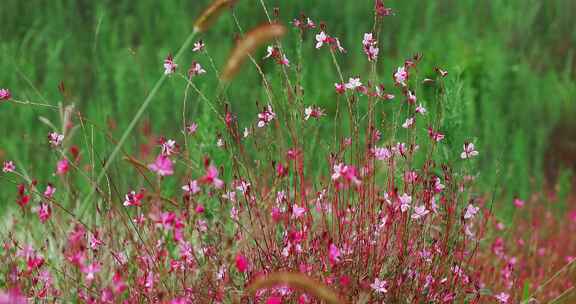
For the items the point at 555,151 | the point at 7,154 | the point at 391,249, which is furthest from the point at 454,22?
the point at 391,249

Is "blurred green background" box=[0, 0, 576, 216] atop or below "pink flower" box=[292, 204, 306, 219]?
atop

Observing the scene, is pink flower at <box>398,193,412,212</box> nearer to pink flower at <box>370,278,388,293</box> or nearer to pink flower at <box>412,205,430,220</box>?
pink flower at <box>412,205,430,220</box>

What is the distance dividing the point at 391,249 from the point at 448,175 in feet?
1.18

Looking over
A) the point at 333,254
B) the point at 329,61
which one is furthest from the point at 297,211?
the point at 329,61

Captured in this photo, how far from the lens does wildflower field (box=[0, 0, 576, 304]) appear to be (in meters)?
2.40

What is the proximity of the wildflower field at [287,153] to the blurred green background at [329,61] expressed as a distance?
0.08 ft

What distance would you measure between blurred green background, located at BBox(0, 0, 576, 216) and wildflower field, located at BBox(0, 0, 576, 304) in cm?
2

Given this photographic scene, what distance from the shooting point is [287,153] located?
2.85 meters

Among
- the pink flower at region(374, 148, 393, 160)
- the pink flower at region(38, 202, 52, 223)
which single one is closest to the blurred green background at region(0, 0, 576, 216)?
the pink flower at region(38, 202, 52, 223)

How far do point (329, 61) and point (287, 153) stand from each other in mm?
3775

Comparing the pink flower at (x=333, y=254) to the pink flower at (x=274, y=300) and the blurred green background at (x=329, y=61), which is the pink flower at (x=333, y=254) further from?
the blurred green background at (x=329, y=61)

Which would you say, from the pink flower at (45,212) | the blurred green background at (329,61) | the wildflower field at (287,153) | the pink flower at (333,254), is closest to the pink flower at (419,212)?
the wildflower field at (287,153)

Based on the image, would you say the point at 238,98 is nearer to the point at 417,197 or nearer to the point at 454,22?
the point at 454,22

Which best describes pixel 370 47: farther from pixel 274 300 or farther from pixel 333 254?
pixel 274 300
